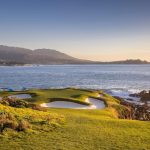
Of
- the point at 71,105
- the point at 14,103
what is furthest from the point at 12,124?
the point at 71,105

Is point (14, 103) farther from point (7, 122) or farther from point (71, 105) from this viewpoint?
point (71, 105)

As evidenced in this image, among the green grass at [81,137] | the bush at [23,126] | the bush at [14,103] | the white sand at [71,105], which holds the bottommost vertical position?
the white sand at [71,105]

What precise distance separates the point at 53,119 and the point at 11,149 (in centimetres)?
622

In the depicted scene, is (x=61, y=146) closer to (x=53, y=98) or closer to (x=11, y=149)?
(x=11, y=149)

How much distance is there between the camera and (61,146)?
14438mm

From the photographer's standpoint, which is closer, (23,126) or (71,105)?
(23,126)

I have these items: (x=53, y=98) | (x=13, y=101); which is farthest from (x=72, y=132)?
(x=53, y=98)

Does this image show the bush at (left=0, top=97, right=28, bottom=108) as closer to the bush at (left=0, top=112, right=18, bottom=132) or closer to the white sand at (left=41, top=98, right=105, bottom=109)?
the bush at (left=0, top=112, right=18, bottom=132)

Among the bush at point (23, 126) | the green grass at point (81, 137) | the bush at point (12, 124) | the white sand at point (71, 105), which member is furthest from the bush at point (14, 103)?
the white sand at point (71, 105)

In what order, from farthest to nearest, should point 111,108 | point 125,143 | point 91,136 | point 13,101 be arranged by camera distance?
point 111,108, point 13,101, point 91,136, point 125,143

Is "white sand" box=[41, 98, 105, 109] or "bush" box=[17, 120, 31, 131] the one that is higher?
"bush" box=[17, 120, 31, 131]

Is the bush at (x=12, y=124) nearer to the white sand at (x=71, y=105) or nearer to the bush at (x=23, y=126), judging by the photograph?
the bush at (x=23, y=126)

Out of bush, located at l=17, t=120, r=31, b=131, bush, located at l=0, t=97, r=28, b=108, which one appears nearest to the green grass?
bush, located at l=17, t=120, r=31, b=131

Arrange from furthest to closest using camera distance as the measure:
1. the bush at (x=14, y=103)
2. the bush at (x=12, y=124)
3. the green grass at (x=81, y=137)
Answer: the bush at (x=14, y=103) < the bush at (x=12, y=124) < the green grass at (x=81, y=137)
